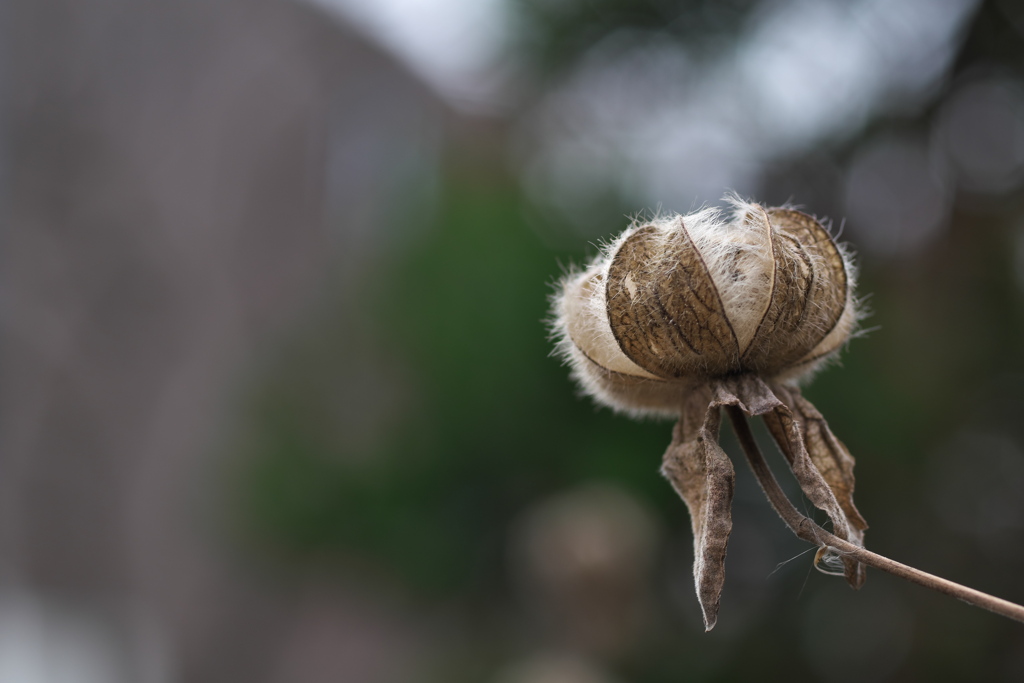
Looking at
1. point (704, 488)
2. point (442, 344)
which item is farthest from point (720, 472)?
point (442, 344)

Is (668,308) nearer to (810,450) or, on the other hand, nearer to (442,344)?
(810,450)

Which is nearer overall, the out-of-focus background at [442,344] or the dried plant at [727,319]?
the dried plant at [727,319]

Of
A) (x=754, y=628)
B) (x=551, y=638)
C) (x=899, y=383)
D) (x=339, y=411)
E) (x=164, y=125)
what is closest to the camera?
(x=899, y=383)

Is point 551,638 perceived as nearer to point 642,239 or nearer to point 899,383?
point 899,383

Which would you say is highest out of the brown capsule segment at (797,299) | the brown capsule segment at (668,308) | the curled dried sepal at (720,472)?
the brown capsule segment at (668,308)

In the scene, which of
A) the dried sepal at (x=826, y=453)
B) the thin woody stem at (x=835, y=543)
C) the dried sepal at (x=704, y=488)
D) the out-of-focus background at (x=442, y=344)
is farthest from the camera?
the out-of-focus background at (x=442, y=344)

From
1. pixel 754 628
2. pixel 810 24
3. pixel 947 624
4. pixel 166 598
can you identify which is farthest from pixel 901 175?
pixel 166 598

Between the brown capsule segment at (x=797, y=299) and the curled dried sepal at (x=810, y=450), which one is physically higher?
the brown capsule segment at (x=797, y=299)

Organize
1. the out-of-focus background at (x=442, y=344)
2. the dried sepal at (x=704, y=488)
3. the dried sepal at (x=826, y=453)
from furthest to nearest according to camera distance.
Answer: the out-of-focus background at (x=442, y=344)
the dried sepal at (x=826, y=453)
the dried sepal at (x=704, y=488)
